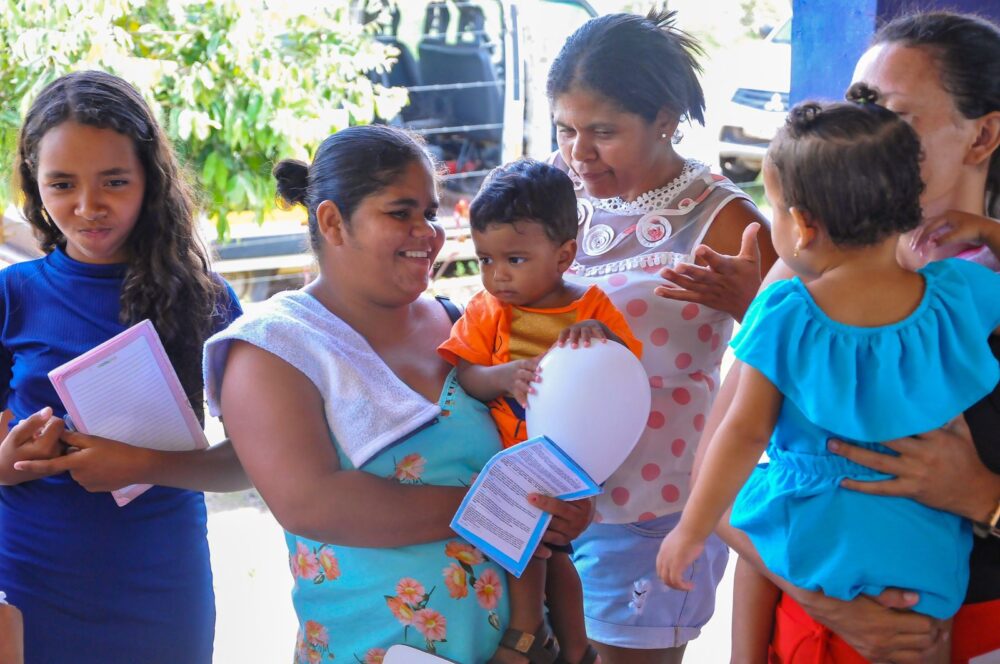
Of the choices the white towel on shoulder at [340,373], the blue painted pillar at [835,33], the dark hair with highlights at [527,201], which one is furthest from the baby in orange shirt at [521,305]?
the blue painted pillar at [835,33]

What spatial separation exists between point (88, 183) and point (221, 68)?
2238 millimetres

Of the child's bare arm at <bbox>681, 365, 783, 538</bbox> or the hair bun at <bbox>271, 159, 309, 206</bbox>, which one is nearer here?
the child's bare arm at <bbox>681, 365, 783, 538</bbox>

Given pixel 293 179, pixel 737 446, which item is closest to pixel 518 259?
pixel 293 179

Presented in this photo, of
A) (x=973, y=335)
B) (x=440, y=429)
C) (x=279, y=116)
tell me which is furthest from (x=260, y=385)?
(x=279, y=116)

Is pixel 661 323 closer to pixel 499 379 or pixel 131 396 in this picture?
pixel 499 379

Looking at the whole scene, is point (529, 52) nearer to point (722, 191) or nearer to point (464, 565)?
point (722, 191)

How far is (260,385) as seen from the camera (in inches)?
64.3

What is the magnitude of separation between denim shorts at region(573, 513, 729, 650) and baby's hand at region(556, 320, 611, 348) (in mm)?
565

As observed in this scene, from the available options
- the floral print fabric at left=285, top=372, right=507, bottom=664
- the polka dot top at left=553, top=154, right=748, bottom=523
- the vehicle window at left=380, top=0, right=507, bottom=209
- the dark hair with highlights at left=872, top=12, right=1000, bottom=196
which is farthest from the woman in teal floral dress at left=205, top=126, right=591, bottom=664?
the vehicle window at left=380, top=0, right=507, bottom=209

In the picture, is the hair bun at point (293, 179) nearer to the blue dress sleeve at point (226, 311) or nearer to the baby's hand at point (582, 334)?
the blue dress sleeve at point (226, 311)

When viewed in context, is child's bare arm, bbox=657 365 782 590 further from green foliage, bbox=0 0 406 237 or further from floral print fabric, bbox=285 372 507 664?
green foliage, bbox=0 0 406 237

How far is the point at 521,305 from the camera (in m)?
1.87

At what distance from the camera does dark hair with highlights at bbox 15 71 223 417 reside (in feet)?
6.40

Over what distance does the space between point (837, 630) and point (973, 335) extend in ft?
1.52
